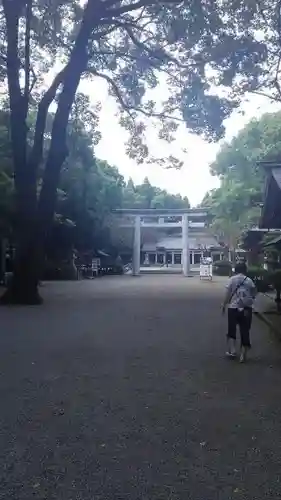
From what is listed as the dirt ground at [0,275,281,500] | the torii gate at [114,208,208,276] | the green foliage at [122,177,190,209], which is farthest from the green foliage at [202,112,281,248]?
the green foliage at [122,177,190,209]

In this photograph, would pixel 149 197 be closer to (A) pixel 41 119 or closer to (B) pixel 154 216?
(B) pixel 154 216

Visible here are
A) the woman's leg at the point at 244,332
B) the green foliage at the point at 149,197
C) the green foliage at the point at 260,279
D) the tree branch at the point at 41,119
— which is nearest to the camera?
the woman's leg at the point at 244,332

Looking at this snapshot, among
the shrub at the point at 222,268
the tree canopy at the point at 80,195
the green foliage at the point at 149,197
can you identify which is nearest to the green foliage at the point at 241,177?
the shrub at the point at 222,268

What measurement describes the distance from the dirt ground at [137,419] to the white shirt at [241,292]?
0.90 metres

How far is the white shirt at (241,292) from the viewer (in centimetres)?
954

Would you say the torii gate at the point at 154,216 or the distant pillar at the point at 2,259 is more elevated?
the torii gate at the point at 154,216

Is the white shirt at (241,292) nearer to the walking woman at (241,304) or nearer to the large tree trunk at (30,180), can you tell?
the walking woman at (241,304)

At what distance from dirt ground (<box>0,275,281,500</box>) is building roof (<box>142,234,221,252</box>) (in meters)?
61.0

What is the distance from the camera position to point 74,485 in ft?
13.4

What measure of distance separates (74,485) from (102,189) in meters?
43.0

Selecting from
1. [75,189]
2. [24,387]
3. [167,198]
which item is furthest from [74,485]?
[167,198]

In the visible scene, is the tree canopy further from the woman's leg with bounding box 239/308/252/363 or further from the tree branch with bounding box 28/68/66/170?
the woman's leg with bounding box 239/308/252/363

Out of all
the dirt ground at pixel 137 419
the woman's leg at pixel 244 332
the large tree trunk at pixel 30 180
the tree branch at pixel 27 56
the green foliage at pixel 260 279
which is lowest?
the dirt ground at pixel 137 419

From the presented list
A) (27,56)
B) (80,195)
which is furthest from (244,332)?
(80,195)
